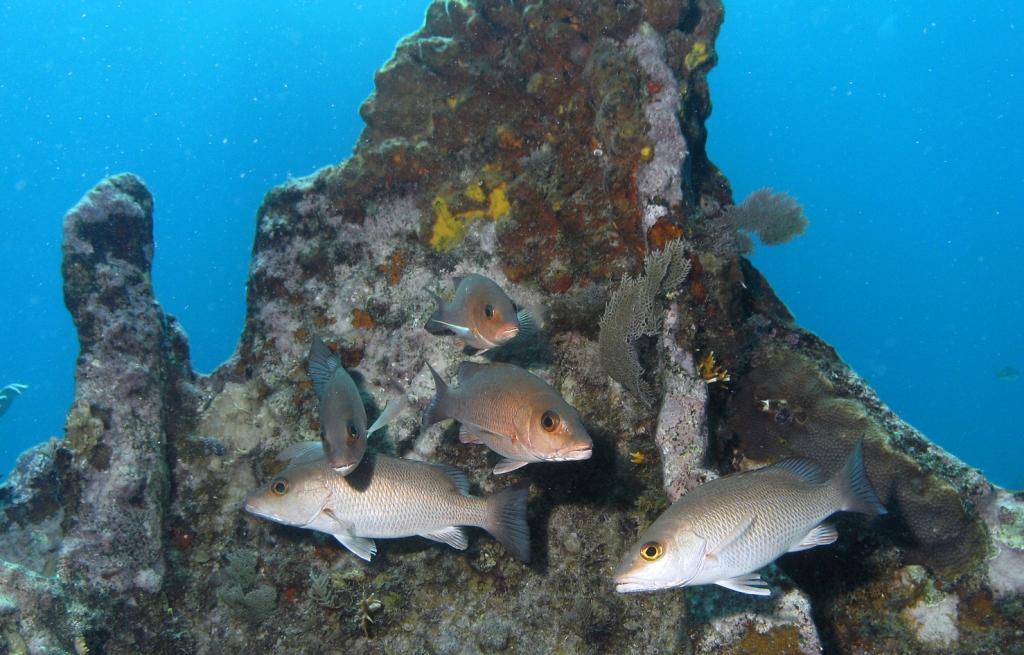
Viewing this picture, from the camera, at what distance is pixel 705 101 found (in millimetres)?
6078

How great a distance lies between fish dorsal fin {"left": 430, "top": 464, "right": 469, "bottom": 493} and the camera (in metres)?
3.41

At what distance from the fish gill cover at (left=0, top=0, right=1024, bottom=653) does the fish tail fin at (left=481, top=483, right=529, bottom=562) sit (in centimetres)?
125

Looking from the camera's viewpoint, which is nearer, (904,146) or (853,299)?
(853,299)

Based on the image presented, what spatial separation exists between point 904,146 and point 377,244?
185 meters

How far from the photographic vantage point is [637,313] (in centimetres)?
429

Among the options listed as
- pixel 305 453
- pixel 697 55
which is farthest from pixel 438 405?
pixel 697 55

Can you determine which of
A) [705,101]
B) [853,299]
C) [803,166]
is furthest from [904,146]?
[705,101]

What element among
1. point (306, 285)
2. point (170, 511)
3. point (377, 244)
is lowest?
point (170, 511)

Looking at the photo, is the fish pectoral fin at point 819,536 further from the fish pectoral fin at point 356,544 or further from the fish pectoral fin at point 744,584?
the fish pectoral fin at point 356,544

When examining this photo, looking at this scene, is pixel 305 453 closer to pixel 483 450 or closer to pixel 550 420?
pixel 483 450

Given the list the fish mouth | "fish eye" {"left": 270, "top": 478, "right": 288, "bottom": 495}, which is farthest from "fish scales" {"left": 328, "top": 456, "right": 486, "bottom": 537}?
the fish mouth

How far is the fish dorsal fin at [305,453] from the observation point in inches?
140

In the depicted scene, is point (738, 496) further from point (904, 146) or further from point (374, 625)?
point (904, 146)

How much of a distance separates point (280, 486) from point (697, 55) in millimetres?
5647
